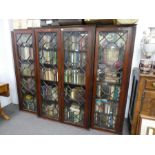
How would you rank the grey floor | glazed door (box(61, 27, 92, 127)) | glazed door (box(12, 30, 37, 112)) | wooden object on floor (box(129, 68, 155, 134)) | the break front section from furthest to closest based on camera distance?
glazed door (box(12, 30, 37, 112)), the grey floor, glazed door (box(61, 27, 92, 127)), the break front section, wooden object on floor (box(129, 68, 155, 134))

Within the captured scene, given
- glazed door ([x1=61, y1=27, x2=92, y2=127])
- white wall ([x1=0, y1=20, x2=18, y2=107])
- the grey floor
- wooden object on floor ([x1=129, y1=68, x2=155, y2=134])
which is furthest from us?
white wall ([x1=0, y1=20, x2=18, y2=107])

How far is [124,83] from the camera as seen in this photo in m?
1.65

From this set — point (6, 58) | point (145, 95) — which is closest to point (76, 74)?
point (145, 95)

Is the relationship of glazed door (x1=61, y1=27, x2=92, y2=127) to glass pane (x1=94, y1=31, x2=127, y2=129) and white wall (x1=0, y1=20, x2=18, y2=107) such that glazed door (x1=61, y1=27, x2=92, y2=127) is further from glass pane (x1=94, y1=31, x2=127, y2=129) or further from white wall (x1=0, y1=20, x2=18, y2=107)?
white wall (x1=0, y1=20, x2=18, y2=107)

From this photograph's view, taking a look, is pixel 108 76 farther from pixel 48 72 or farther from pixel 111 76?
pixel 48 72

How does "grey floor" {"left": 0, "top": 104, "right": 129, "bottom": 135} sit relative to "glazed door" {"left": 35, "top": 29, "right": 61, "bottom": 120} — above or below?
below

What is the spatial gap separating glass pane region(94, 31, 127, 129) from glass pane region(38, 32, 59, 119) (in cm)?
72

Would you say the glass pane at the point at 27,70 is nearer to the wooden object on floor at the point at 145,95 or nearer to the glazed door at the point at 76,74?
the glazed door at the point at 76,74

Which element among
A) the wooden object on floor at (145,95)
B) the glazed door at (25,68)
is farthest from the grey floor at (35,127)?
the wooden object on floor at (145,95)

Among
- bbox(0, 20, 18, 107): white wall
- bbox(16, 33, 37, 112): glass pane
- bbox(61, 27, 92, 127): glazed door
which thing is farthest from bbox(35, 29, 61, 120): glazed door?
bbox(0, 20, 18, 107): white wall

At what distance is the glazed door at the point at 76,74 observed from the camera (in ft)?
5.61

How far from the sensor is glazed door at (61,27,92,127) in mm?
1711

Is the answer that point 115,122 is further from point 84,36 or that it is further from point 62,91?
point 84,36
